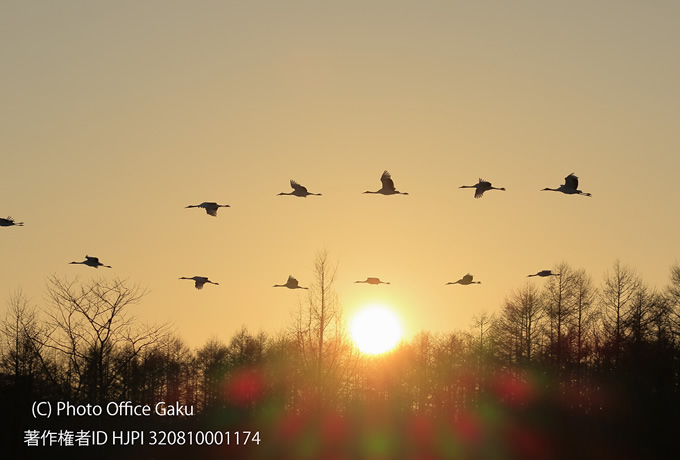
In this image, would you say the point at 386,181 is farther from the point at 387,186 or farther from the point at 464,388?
the point at 464,388

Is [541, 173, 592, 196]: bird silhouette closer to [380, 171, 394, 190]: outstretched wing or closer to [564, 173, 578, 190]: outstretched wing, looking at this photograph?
[564, 173, 578, 190]: outstretched wing

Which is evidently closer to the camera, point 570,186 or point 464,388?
point 570,186

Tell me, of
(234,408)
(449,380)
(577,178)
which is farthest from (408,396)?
(577,178)

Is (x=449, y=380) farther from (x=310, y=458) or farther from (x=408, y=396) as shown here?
(x=310, y=458)

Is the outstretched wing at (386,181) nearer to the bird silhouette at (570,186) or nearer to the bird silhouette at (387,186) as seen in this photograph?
the bird silhouette at (387,186)

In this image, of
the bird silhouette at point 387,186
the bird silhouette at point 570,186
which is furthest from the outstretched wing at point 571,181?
the bird silhouette at point 387,186

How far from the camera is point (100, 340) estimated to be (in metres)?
47.6

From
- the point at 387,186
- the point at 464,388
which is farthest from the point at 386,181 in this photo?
the point at 464,388

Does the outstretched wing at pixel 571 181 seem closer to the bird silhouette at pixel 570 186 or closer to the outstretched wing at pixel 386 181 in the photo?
the bird silhouette at pixel 570 186

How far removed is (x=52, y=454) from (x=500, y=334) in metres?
32.8

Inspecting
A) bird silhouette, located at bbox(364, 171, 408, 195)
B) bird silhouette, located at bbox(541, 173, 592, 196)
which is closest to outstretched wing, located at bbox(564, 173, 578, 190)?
bird silhouette, located at bbox(541, 173, 592, 196)

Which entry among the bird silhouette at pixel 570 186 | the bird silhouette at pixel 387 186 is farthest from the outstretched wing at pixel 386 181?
the bird silhouette at pixel 570 186

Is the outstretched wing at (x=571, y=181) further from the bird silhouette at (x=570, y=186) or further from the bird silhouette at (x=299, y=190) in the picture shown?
the bird silhouette at (x=299, y=190)

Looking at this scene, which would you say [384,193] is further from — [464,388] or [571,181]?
[464,388]
